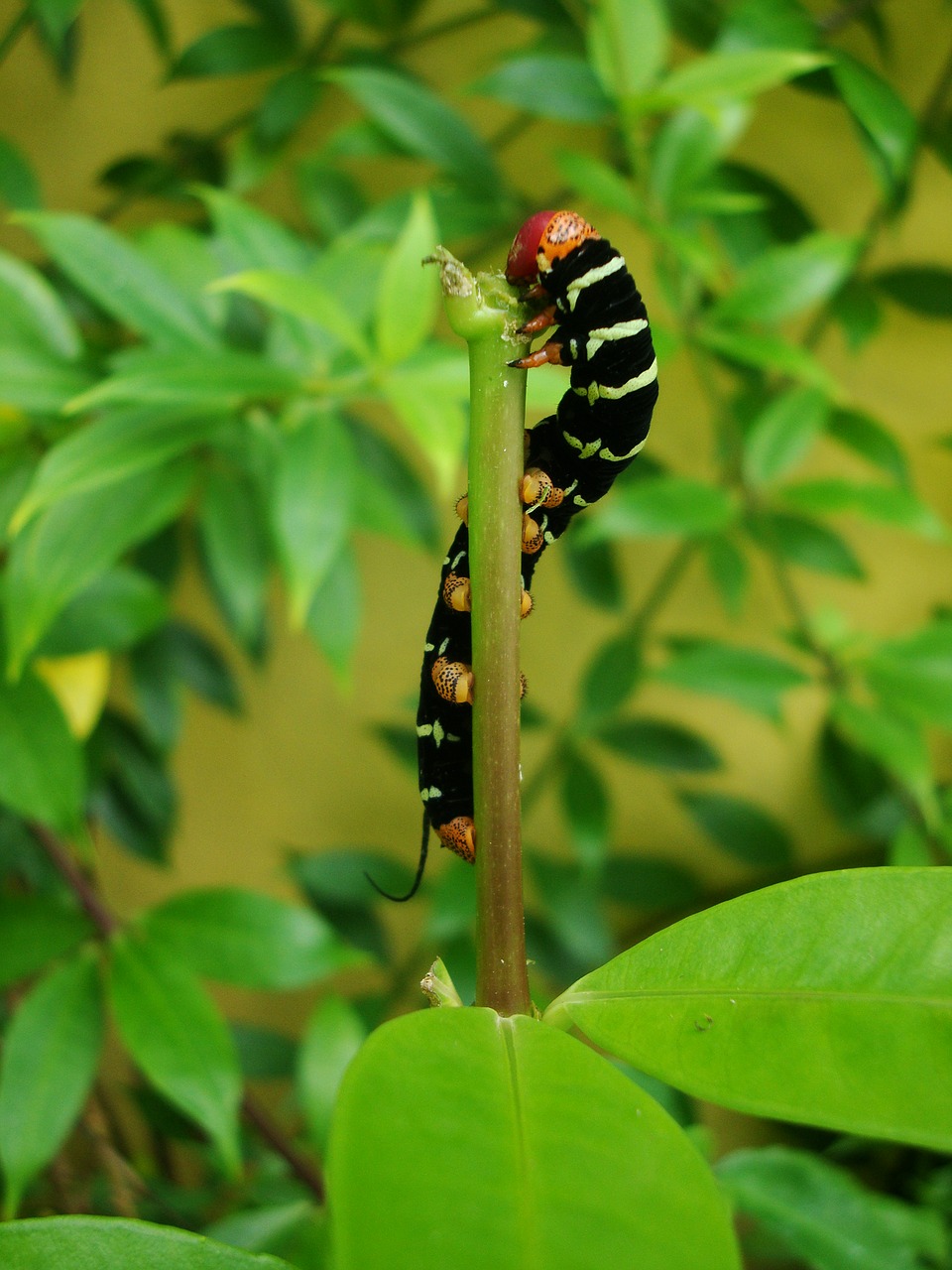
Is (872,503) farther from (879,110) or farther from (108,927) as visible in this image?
(108,927)

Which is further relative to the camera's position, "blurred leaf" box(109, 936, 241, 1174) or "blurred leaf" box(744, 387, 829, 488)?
"blurred leaf" box(744, 387, 829, 488)

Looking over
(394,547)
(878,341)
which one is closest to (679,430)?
(878,341)

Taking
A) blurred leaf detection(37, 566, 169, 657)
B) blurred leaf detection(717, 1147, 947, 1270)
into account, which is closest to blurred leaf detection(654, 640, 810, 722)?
blurred leaf detection(717, 1147, 947, 1270)

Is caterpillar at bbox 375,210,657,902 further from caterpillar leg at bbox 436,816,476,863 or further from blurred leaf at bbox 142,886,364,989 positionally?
blurred leaf at bbox 142,886,364,989

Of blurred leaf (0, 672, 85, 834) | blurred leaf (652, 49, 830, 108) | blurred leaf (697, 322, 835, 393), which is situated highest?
Result: blurred leaf (652, 49, 830, 108)

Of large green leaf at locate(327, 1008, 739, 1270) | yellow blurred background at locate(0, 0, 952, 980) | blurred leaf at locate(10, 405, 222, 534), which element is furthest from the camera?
yellow blurred background at locate(0, 0, 952, 980)

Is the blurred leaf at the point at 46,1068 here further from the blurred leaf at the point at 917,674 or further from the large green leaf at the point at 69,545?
the blurred leaf at the point at 917,674

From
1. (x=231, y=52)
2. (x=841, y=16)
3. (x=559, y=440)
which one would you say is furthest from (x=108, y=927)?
(x=841, y=16)

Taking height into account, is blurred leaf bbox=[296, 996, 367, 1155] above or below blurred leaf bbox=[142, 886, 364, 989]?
below
